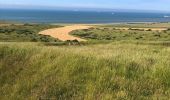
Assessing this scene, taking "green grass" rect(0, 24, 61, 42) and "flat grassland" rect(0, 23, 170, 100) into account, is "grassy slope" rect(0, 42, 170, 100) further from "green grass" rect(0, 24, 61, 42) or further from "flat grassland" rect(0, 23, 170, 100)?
"green grass" rect(0, 24, 61, 42)

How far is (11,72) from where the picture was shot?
14477 mm

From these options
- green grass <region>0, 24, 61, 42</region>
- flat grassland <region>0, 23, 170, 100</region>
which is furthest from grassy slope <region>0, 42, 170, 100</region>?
green grass <region>0, 24, 61, 42</region>

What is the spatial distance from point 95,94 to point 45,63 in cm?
354

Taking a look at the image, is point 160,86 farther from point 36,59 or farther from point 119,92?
point 36,59

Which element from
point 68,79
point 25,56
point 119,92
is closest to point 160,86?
point 119,92

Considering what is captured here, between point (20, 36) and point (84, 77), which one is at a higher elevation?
point (84, 77)

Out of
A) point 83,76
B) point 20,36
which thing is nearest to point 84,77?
point 83,76

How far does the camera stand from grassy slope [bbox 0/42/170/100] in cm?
1160

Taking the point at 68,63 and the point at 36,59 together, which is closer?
the point at 68,63

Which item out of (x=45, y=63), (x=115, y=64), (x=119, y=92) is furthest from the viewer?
(x=45, y=63)

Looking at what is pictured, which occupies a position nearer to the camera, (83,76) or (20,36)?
(83,76)

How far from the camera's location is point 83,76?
12.8m

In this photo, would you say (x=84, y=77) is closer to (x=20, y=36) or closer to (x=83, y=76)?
(x=83, y=76)

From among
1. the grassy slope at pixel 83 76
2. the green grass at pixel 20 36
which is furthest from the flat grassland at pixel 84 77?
the green grass at pixel 20 36
